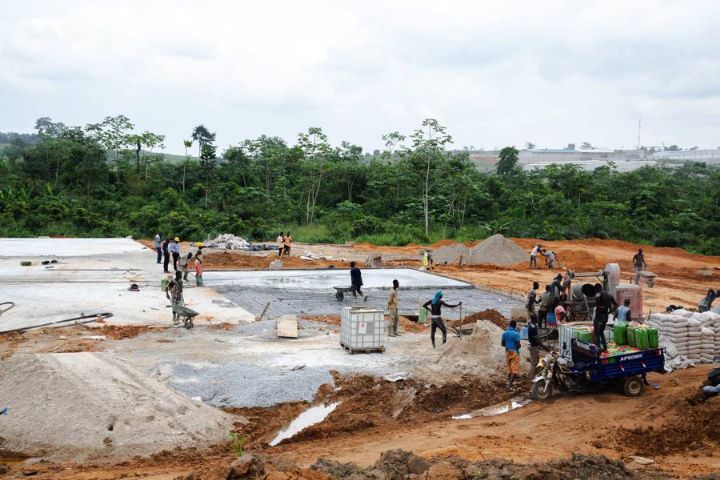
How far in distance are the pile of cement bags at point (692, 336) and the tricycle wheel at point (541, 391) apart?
3.59 meters

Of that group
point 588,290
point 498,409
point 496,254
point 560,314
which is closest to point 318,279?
point 496,254

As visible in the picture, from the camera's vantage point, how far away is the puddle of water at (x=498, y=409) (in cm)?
1172

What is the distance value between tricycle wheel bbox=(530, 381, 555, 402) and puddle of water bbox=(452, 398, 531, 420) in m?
0.18

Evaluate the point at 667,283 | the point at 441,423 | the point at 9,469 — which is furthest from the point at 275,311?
the point at 667,283

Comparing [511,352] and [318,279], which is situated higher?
[511,352]

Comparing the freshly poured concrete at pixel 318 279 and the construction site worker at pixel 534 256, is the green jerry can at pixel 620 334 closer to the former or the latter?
the freshly poured concrete at pixel 318 279

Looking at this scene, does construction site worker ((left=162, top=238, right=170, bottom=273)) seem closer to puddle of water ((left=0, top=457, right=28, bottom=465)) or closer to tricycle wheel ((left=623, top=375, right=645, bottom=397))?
puddle of water ((left=0, top=457, right=28, bottom=465))

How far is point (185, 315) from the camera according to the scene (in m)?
16.9

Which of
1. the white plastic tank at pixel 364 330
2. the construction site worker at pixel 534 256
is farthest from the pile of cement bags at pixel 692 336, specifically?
the construction site worker at pixel 534 256

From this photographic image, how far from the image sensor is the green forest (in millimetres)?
46125

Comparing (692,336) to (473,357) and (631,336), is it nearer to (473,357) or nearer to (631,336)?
(631,336)

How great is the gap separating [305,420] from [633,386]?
18.6ft

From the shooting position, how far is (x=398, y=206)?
52.6m

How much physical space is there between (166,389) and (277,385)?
83.9 inches
